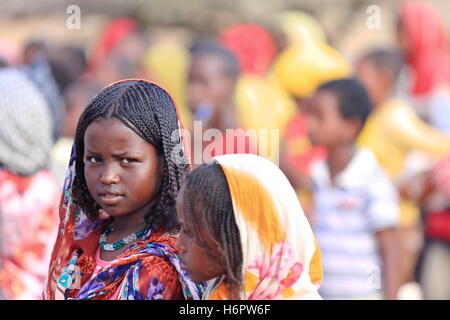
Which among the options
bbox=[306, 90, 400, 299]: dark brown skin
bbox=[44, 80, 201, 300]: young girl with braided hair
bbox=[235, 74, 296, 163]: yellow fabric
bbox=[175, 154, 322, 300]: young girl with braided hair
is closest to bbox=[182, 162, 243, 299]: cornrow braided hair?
bbox=[175, 154, 322, 300]: young girl with braided hair

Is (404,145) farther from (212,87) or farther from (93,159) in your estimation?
(93,159)

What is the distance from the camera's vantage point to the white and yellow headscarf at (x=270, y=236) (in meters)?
2.38

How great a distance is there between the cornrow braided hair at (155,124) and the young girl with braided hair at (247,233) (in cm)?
29

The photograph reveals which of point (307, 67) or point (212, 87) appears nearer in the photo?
point (212, 87)

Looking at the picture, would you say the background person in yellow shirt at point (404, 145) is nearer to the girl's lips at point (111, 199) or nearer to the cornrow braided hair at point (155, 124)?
the cornrow braided hair at point (155, 124)

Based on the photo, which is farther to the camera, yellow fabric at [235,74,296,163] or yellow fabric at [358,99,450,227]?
yellow fabric at [235,74,296,163]

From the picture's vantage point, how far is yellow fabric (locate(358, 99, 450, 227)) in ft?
20.6

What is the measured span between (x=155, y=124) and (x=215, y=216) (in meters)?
0.47

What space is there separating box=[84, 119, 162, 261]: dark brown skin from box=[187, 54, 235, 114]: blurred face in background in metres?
4.33

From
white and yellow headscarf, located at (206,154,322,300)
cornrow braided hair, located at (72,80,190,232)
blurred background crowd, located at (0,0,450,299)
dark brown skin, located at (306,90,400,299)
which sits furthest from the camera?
dark brown skin, located at (306,90,400,299)

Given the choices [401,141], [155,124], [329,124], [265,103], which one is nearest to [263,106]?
[265,103]

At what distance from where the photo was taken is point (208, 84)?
7258 mm

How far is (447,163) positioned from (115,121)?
13.0 ft

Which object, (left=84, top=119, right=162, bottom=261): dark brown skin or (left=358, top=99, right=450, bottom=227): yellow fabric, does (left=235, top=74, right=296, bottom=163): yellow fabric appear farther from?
(left=84, top=119, right=162, bottom=261): dark brown skin
